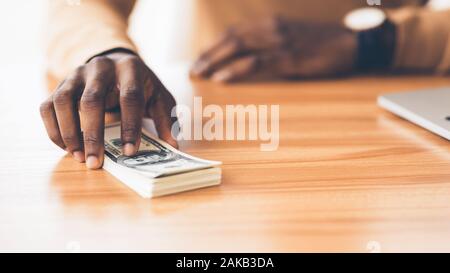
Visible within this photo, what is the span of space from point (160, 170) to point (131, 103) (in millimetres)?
175

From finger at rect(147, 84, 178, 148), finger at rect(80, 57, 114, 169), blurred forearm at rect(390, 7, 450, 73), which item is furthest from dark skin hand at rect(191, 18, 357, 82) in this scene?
finger at rect(80, 57, 114, 169)

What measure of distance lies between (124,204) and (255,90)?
0.73 metres

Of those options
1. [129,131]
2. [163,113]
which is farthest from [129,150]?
[163,113]

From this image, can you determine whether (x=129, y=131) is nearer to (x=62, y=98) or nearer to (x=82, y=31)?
(x=62, y=98)

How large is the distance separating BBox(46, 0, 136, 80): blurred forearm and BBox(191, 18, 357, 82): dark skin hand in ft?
0.88

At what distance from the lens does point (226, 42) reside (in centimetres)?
158

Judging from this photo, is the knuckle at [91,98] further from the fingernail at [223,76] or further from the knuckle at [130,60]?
the fingernail at [223,76]

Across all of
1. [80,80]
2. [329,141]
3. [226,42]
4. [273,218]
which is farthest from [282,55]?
[273,218]

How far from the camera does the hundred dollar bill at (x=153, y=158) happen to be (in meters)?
0.79

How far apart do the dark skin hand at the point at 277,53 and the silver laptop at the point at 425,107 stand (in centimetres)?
Result: 37

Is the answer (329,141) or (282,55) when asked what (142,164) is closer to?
(329,141)

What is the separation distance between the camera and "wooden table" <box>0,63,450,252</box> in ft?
2.19

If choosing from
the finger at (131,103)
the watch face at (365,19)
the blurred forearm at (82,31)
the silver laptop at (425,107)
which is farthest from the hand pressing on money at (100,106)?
the watch face at (365,19)

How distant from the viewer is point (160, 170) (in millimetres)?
784
